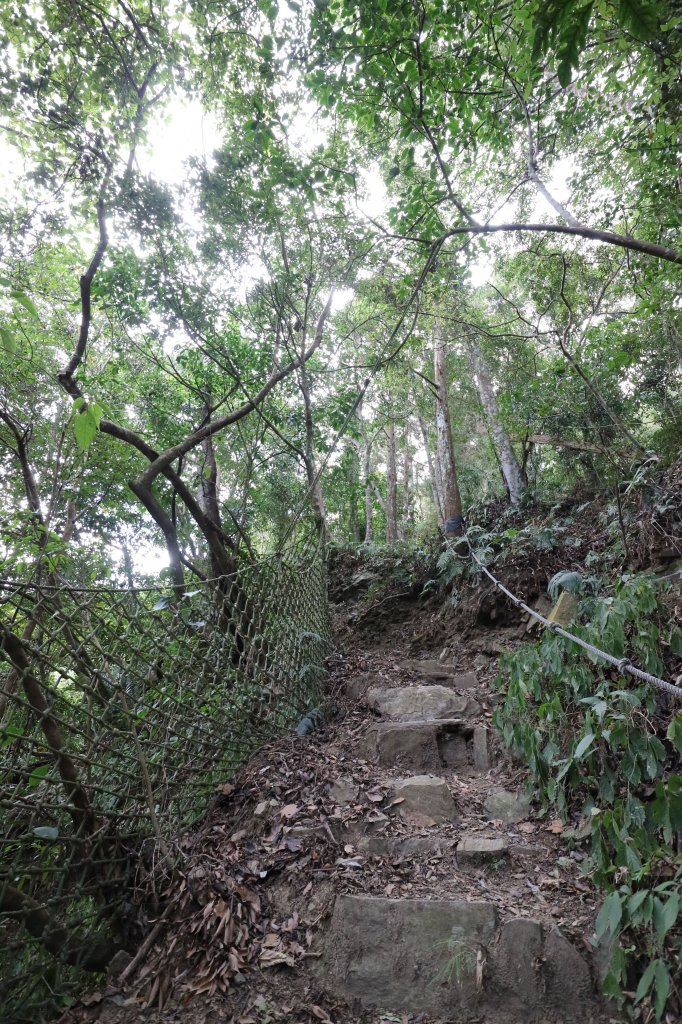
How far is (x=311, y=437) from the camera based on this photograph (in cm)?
468

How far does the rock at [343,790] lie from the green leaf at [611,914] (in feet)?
3.92

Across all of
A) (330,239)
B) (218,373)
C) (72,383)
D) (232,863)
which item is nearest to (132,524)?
(218,373)

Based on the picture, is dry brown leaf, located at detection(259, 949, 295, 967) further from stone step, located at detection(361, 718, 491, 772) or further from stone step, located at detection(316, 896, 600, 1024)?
stone step, located at detection(361, 718, 491, 772)

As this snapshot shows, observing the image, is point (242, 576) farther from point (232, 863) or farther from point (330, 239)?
point (330, 239)

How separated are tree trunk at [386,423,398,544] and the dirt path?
5167mm

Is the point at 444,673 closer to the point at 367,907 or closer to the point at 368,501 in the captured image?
the point at 367,907

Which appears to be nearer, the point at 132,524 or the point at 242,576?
the point at 242,576

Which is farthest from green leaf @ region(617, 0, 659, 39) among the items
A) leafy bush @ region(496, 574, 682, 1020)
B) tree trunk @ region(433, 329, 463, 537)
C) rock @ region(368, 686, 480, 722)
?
tree trunk @ region(433, 329, 463, 537)

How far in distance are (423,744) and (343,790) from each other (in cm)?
61

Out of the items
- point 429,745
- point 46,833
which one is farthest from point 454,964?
point 429,745

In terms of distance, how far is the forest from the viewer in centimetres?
151

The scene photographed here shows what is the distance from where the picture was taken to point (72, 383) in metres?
3.83

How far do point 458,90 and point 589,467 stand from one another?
367cm

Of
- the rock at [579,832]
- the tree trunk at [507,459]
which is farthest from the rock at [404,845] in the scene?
the tree trunk at [507,459]
